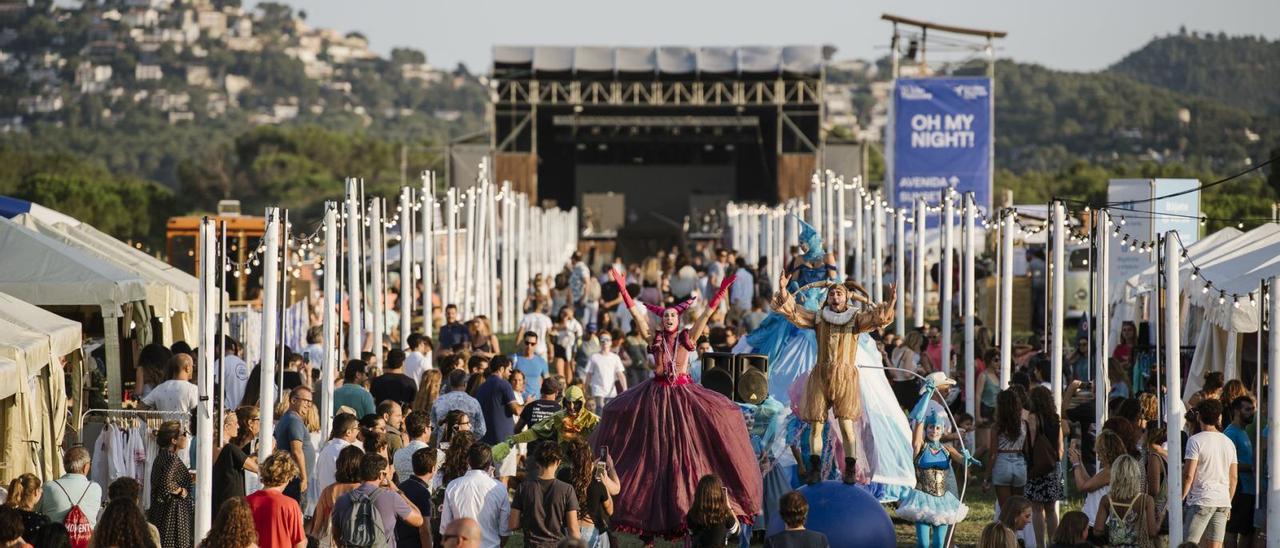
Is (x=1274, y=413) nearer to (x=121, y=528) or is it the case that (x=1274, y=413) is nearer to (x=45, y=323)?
(x=121, y=528)

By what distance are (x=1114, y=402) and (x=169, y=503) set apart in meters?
A: 7.11

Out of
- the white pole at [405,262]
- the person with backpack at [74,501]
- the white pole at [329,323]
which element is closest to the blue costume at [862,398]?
the white pole at [329,323]

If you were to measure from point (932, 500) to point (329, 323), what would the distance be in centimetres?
535

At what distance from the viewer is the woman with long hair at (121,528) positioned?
326 inches

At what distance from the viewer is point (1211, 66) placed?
182125mm

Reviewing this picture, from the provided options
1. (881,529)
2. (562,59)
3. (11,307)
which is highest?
(562,59)

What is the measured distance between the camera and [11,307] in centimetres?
1343

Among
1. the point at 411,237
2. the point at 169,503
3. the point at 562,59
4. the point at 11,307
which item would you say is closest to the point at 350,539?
the point at 169,503

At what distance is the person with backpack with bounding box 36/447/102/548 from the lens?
10219 millimetres

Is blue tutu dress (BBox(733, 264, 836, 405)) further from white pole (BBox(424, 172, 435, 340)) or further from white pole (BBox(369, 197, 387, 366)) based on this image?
white pole (BBox(424, 172, 435, 340))

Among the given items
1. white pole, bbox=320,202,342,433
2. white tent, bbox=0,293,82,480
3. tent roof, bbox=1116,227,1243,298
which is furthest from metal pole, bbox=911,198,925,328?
white tent, bbox=0,293,82,480

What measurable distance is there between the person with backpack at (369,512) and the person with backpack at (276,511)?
210 mm

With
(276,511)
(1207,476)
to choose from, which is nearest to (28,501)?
(276,511)

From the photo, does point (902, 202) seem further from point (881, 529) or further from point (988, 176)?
point (881, 529)
